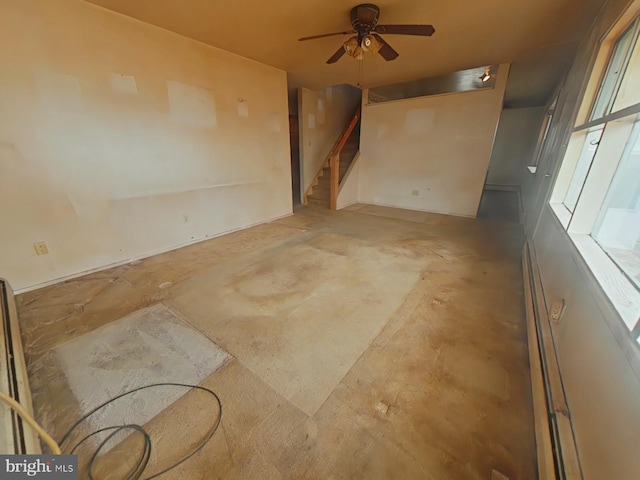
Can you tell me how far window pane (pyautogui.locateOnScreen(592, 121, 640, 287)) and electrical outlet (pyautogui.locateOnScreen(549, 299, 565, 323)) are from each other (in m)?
0.40

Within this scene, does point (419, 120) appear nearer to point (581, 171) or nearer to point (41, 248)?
point (581, 171)

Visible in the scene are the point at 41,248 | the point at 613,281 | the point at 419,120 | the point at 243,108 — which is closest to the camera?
the point at 613,281

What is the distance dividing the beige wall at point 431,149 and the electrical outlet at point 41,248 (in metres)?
5.55

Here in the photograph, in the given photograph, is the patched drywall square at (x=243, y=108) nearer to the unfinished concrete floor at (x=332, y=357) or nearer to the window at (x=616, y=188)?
the unfinished concrete floor at (x=332, y=357)

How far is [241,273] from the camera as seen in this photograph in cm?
275

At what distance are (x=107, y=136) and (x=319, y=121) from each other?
4403 mm

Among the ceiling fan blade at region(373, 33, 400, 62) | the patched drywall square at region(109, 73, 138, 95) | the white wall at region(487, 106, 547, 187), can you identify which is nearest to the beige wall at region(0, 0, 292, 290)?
the patched drywall square at region(109, 73, 138, 95)

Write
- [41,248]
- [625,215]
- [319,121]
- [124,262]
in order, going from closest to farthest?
[625,215]
[41,248]
[124,262]
[319,121]

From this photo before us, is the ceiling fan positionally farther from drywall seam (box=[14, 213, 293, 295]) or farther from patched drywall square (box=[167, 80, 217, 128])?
drywall seam (box=[14, 213, 293, 295])

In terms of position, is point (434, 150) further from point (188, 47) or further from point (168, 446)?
point (168, 446)

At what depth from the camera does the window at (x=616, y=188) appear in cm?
112

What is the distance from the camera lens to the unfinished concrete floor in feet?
3.64

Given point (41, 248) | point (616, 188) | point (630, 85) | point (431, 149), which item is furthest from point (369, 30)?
point (41, 248)

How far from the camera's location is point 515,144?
7969 mm
